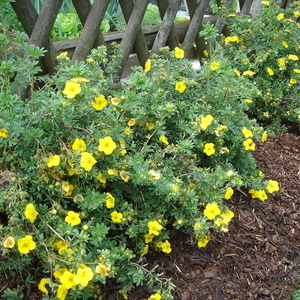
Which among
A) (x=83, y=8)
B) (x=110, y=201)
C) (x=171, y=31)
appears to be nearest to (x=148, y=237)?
(x=110, y=201)

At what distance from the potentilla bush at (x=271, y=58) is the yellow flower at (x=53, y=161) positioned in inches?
86.7

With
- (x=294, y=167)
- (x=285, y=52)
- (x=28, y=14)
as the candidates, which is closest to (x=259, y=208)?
(x=294, y=167)

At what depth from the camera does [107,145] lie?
1843 millimetres

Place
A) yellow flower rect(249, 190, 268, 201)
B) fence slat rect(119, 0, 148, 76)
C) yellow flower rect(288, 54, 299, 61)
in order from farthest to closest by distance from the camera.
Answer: yellow flower rect(288, 54, 299, 61) < fence slat rect(119, 0, 148, 76) < yellow flower rect(249, 190, 268, 201)

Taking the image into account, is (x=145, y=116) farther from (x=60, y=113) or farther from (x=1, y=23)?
(x=1, y=23)

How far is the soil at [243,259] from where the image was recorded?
209 cm

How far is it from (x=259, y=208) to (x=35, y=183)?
5.02 ft

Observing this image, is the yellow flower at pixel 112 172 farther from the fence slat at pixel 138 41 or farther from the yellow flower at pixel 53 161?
the fence slat at pixel 138 41

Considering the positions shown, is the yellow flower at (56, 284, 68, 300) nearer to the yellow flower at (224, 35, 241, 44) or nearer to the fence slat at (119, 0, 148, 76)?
the fence slat at (119, 0, 148, 76)

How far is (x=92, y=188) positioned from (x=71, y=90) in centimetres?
48

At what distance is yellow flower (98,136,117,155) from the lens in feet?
5.99

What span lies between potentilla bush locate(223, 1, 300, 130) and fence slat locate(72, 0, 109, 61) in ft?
3.89

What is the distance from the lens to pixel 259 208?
8.86 ft

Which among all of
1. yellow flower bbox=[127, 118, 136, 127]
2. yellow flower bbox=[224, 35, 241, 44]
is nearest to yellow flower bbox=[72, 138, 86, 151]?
yellow flower bbox=[127, 118, 136, 127]
